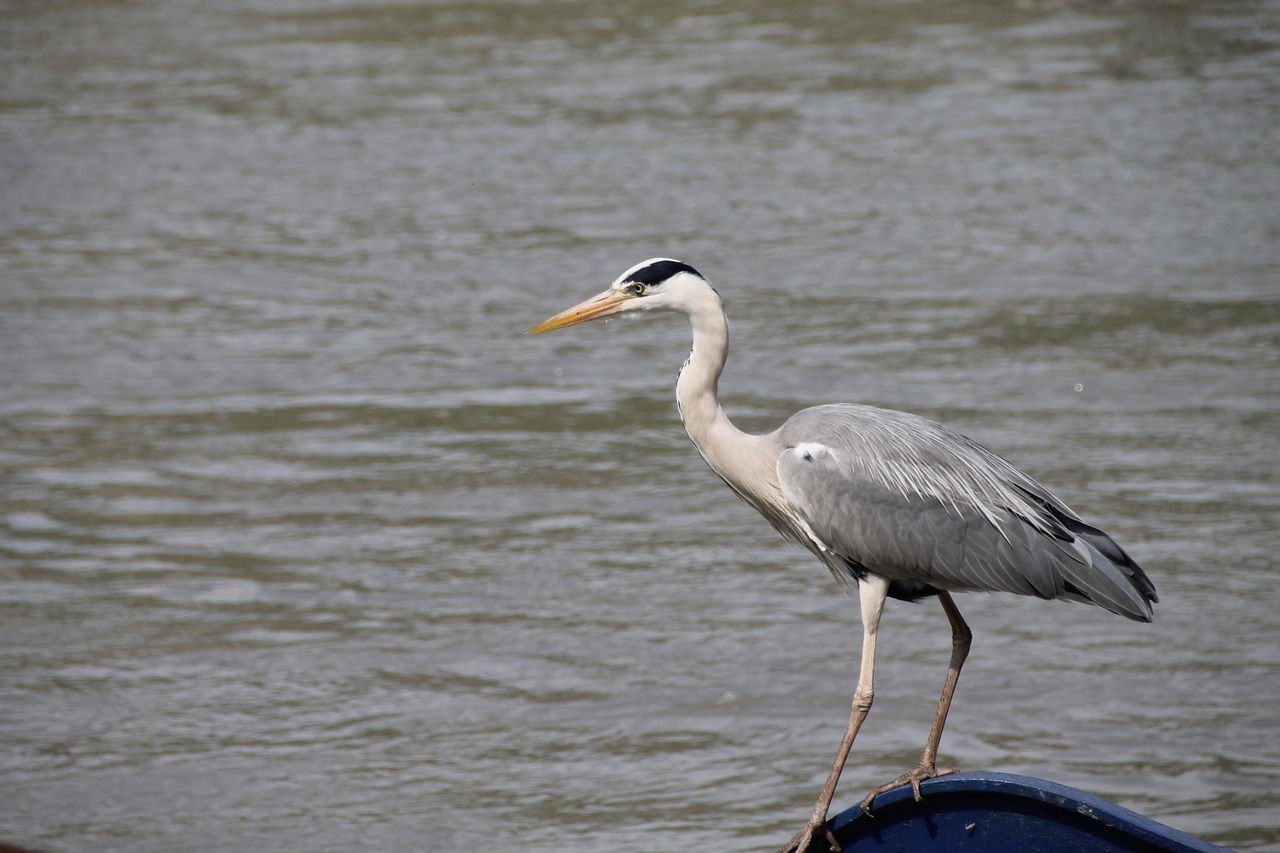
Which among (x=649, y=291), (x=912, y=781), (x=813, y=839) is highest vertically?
(x=649, y=291)

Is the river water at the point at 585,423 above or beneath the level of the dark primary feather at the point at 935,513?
beneath

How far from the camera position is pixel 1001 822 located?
3.90 m

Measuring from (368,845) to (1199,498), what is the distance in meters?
4.15

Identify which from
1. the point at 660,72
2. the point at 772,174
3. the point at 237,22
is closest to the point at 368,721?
the point at 772,174

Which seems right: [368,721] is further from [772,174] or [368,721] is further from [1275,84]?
[1275,84]

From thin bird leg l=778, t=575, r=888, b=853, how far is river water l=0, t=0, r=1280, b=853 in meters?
1.14

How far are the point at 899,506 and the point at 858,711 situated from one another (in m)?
0.55

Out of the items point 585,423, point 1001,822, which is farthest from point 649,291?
point 585,423

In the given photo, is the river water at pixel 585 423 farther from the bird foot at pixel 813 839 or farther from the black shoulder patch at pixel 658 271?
the black shoulder patch at pixel 658 271

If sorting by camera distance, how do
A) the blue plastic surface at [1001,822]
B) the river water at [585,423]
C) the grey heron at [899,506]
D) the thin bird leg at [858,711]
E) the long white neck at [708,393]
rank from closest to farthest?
the blue plastic surface at [1001,822]
the thin bird leg at [858,711]
the grey heron at [899,506]
the long white neck at [708,393]
the river water at [585,423]

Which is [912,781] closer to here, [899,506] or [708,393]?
[899,506]

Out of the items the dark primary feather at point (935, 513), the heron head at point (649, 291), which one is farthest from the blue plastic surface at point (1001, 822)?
the heron head at point (649, 291)

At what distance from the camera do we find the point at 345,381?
31.4ft

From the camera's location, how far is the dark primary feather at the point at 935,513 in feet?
14.6
